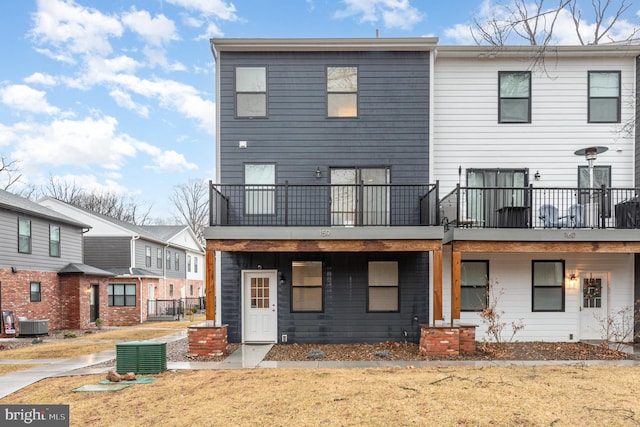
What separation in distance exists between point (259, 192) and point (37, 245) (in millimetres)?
12303

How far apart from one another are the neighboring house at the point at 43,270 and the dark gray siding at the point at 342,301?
992 cm

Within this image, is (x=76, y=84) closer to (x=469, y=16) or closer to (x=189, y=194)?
(x=189, y=194)

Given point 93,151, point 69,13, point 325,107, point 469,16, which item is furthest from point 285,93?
point 93,151

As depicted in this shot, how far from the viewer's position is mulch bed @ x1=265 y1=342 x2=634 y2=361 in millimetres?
9219

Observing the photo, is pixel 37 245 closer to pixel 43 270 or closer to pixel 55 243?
pixel 43 270

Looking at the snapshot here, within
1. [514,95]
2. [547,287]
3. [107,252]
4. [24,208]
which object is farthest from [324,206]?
[107,252]

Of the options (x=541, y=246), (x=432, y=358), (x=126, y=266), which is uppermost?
(x=541, y=246)

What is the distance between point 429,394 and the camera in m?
6.33

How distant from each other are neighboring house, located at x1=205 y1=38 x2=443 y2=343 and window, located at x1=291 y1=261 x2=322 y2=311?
3 cm

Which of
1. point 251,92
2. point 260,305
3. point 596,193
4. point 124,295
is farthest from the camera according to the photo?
point 124,295

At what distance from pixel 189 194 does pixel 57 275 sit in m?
28.0

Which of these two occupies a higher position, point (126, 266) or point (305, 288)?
point (305, 288)

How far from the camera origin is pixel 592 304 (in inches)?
449

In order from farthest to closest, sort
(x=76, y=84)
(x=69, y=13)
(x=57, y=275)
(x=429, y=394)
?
(x=76, y=84) → (x=57, y=275) → (x=69, y=13) → (x=429, y=394)
